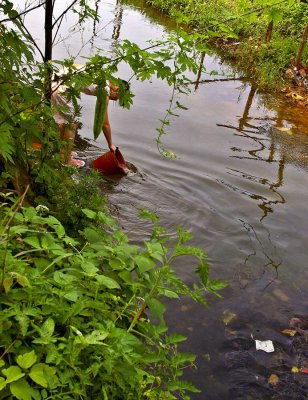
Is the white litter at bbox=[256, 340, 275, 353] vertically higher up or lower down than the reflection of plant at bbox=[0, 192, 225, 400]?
lower down

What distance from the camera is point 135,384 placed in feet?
5.81

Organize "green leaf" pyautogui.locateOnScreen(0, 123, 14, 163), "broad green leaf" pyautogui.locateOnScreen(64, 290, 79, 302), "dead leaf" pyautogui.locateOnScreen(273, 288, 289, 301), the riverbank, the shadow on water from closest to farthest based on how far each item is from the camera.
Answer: "broad green leaf" pyautogui.locateOnScreen(64, 290, 79, 302), "green leaf" pyautogui.locateOnScreen(0, 123, 14, 163), the shadow on water, "dead leaf" pyautogui.locateOnScreen(273, 288, 289, 301), the riverbank

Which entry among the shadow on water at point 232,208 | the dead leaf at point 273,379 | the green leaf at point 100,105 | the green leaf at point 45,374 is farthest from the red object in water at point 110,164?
the green leaf at point 45,374

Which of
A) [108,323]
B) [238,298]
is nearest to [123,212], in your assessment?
[238,298]

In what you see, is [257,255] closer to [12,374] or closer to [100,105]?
[100,105]

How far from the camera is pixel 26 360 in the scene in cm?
130

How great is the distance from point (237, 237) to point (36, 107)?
2528 millimetres

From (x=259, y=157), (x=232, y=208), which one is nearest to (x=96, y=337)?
(x=232, y=208)

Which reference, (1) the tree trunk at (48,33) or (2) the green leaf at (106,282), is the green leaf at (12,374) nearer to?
(2) the green leaf at (106,282)

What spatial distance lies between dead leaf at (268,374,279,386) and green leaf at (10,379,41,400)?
1.96 metres

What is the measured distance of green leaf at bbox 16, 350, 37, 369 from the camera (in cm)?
129

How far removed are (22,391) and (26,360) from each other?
8 cm

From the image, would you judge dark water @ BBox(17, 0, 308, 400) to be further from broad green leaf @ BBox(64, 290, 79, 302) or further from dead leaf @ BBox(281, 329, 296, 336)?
broad green leaf @ BBox(64, 290, 79, 302)

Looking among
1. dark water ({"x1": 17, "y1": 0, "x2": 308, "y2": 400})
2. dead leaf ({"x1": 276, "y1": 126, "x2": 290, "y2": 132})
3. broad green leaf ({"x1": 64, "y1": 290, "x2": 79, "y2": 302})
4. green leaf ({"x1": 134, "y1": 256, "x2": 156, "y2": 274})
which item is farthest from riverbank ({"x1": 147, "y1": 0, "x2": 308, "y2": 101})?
broad green leaf ({"x1": 64, "y1": 290, "x2": 79, "y2": 302})
